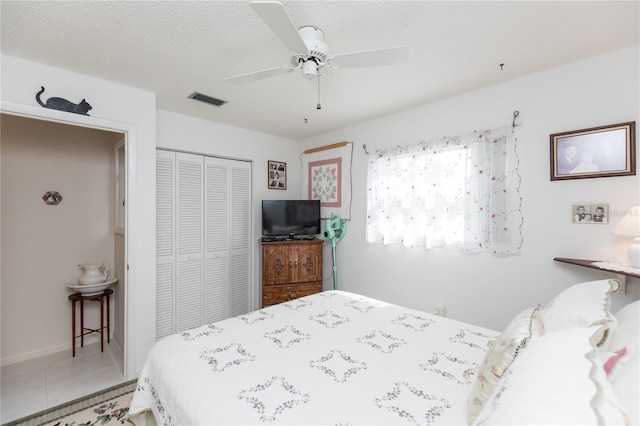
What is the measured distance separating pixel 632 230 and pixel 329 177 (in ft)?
9.25

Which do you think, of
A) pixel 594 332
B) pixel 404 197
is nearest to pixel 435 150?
pixel 404 197

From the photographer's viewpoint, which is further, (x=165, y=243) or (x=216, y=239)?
(x=216, y=239)

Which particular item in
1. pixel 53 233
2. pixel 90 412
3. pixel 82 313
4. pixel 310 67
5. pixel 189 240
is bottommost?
pixel 90 412

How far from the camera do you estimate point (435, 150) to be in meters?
2.79

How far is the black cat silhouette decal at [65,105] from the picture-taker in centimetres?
209

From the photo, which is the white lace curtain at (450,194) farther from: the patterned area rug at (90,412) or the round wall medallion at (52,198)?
the round wall medallion at (52,198)

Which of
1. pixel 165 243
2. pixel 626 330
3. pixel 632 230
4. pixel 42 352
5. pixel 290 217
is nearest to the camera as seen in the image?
pixel 626 330

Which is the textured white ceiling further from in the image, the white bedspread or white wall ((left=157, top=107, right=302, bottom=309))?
the white bedspread

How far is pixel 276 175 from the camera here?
405cm

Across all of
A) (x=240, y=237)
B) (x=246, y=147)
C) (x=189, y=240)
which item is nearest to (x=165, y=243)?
(x=189, y=240)

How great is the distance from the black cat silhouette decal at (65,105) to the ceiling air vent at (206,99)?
803 millimetres

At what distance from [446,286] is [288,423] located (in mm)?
2210

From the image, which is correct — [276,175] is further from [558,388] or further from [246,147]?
[558,388]

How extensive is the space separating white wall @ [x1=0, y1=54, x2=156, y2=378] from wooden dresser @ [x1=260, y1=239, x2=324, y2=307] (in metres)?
1.19
